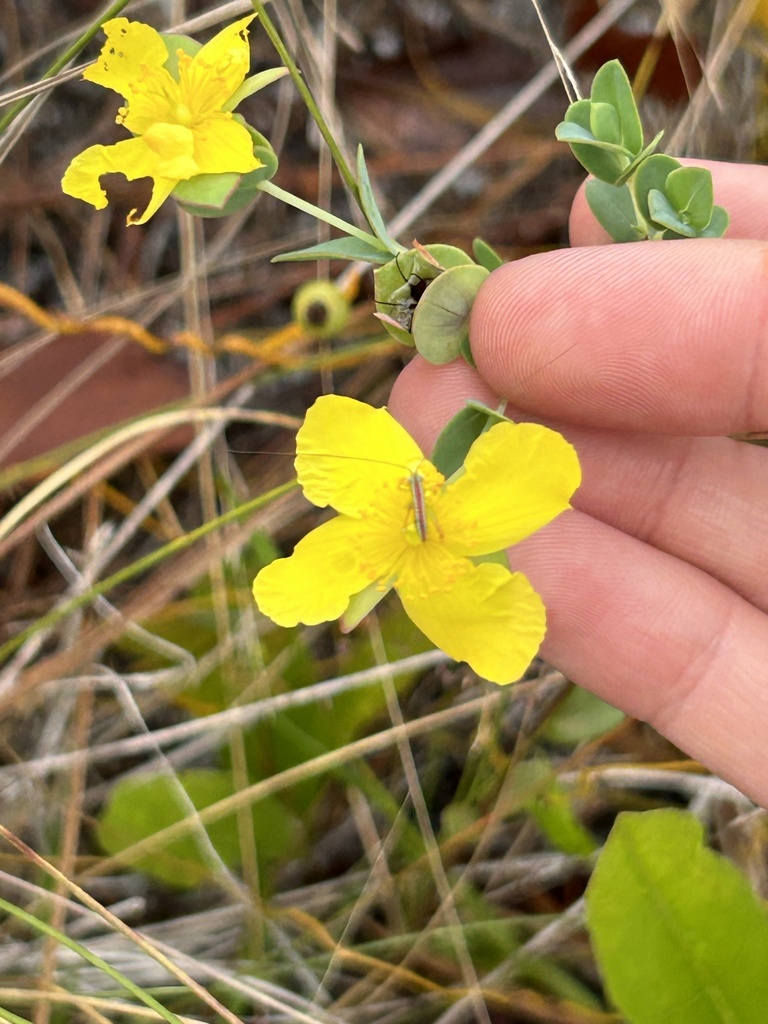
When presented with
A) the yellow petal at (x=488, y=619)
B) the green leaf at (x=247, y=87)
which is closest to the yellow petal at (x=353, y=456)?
the yellow petal at (x=488, y=619)

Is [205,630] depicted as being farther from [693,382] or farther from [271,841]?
[693,382]

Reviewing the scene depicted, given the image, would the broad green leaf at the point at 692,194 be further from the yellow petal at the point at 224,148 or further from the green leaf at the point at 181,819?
the green leaf at the point at 181,819

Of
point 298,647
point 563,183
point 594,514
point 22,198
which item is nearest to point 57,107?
point 22,198

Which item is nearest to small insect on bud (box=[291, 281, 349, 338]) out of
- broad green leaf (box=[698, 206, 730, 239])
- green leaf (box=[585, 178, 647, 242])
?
green leaf (box=[585, 178, 647, 242])

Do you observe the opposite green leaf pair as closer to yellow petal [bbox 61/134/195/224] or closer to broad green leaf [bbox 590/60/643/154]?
broad green leaf [bbox 590/60/643/154]

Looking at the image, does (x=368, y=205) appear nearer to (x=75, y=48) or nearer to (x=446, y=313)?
(x=446, y=313)

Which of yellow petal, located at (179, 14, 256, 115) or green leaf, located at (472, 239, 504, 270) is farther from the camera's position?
green leaf, located at (472, 239, 504, 270)

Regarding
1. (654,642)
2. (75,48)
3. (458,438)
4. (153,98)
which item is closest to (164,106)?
(153,98)
